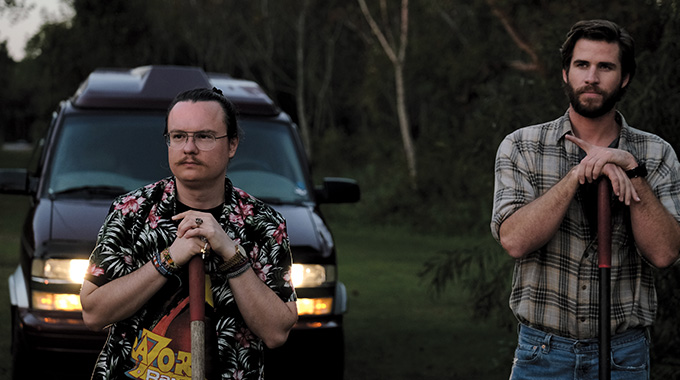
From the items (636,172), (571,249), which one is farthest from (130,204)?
(636,172)

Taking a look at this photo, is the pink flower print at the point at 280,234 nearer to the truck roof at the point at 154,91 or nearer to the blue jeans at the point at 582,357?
the blue jeans at the point at 582,357

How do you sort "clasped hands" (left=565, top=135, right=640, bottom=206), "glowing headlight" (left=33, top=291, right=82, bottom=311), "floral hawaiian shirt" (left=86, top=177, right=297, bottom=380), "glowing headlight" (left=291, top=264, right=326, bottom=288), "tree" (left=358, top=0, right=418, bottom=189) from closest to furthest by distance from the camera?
"floral hawaiian shirt" (left=86, top=177, right=297, bottom=380) < "clasped hands" (left=565, top=135, right=640, bottom=206) < "glowing headlight" (left=33, top=291, right=82, bottom=311) < "glowing headlight" (left=291, top=264, right=326, bottom=288) < "tree" (left=358, top=0, right=418, bottom=189)

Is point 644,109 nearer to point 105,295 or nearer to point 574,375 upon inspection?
point 574,375

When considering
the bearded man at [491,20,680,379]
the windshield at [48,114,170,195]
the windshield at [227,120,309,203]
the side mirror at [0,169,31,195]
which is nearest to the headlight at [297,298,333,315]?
the windshield at [227,120,309,203]

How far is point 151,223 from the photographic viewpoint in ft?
11.0

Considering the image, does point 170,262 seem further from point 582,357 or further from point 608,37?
point 608,37

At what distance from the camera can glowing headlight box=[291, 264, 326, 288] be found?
21.8 feet

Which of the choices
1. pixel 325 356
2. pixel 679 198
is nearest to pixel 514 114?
pixel 325 356

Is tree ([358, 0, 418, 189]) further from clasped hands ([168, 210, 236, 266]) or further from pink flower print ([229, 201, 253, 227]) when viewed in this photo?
clasped hands ([168, 210, 236, 266])

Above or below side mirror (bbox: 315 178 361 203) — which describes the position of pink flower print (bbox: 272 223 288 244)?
below

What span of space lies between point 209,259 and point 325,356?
3.47 meters

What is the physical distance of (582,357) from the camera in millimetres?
3783

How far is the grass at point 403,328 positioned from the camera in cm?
895

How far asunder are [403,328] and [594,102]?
7.65 meters
